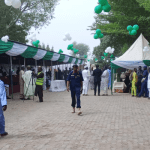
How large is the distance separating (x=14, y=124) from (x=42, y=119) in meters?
0.99

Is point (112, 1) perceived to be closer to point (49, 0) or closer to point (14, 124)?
point (49, 0)

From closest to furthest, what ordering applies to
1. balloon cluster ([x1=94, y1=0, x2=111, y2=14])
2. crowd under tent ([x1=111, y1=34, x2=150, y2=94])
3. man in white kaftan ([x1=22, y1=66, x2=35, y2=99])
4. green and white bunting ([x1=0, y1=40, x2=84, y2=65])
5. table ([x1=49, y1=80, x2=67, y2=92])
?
balloon cluster ([x1=94, y1=0, x2=111, y2=14]) < green and white bunting ([x1=0, y1=40, x2=84, y2=65]) < man in white kaftan ([x1=22, y1=66, x2=35, y2=99]) < crowd under tent ([x1=111, y1=34, x2=150, y2=94]) < table ([x1=49, y1=80, x2=67, y2=92])

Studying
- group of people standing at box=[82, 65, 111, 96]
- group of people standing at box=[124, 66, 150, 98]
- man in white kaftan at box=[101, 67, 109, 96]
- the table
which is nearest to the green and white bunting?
the table

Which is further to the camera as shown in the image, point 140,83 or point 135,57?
point 135,57

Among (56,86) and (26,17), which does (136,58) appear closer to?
(56,86)

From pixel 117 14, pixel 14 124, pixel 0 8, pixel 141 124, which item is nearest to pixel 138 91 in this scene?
pixel 117 14

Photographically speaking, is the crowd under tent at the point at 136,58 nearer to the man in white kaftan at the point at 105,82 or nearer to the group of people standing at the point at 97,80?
the man in white kaftan at the point at 105,82

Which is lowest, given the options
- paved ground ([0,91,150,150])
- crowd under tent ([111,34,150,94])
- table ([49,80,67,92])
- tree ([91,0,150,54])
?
paved ground ([0,91,150,150])

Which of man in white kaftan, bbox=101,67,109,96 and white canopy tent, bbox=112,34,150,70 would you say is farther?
man in white kaftan, bbox=101,67,109,96

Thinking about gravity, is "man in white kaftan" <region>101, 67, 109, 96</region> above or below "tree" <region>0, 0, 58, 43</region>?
below

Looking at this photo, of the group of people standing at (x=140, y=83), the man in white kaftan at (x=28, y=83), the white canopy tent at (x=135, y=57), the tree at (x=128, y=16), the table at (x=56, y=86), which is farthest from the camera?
the table at (x=56, y=86)

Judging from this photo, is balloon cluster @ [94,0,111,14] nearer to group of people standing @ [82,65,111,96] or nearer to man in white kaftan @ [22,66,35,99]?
man in white kaftan @ [22,66,35,99]

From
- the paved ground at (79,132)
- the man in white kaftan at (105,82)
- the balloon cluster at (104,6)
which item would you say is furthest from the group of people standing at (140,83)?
the paved ground at (79,132)

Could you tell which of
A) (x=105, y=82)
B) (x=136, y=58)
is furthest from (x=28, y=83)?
(x=136, y=58)
